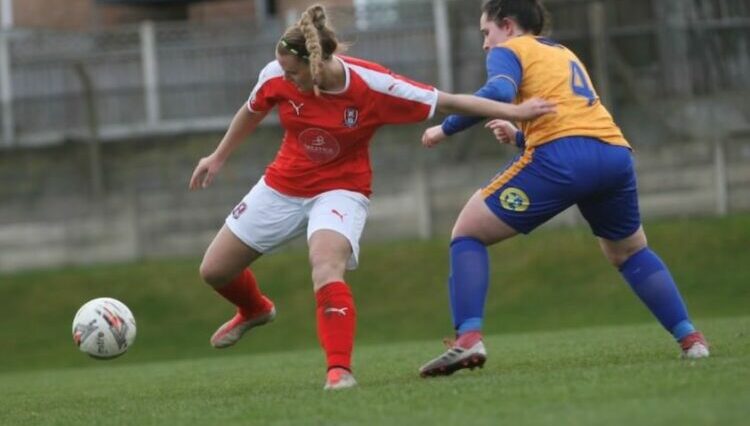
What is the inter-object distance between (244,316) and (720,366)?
3.15 m

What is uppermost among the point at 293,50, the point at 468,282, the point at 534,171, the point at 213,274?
the point at 293,50

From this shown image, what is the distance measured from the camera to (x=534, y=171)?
24.1 ft

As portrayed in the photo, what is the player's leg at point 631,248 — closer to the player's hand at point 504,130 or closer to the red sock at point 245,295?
the player's hand at point 504,130

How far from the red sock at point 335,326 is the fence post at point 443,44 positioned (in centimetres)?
1261

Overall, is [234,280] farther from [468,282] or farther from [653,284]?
[653,284]

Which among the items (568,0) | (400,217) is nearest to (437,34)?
(568,0)

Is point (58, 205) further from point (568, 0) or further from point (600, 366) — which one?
point (600, 366)

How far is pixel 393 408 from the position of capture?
616 centimetres

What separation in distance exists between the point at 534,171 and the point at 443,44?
13.5 meters

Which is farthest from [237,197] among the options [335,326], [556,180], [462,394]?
[462,394]

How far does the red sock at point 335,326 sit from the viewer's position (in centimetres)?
730

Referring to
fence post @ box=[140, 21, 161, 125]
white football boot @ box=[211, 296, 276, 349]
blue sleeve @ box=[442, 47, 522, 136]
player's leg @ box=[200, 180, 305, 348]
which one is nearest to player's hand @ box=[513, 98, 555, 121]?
blue sleeve @ box=[442, 47, 522, 136]

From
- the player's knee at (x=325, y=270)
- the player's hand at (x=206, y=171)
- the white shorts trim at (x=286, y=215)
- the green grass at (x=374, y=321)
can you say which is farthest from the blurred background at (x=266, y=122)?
the player's knee at (x=325, y=270)

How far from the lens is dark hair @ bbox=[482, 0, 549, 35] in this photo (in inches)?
299
